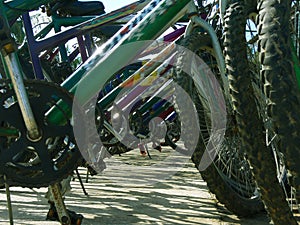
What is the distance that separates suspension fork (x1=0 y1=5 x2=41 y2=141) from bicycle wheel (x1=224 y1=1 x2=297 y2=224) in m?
0.63

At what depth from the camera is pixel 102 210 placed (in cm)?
273

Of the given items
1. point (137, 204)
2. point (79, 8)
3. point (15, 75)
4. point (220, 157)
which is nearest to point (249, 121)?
point (15, 75)

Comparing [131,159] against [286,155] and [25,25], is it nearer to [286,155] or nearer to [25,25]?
[25,25]

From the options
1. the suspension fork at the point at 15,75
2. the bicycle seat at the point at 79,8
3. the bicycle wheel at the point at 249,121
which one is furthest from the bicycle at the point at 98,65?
the bicycle seat at the point at 79,8

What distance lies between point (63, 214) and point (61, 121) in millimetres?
406

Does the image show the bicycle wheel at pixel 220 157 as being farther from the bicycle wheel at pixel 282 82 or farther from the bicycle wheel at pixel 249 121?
the bicycle wheel at pixel 282 82

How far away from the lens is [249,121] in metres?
1.52

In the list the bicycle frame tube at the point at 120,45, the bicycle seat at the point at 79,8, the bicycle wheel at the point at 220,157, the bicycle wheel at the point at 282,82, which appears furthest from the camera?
the bicycle seat at the point at 79,8

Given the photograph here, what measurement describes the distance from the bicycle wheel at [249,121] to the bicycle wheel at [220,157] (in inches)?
20.5

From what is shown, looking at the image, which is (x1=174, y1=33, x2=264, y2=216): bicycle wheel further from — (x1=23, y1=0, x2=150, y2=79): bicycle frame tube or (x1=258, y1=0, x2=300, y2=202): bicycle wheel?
(x1=258, y1=0, x2=300, y2=202): bicycle wheel

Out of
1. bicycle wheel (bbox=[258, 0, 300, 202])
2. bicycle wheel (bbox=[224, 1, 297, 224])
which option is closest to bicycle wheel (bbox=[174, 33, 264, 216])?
bicycle wheel (bbox=[224, 1, 297, 224])

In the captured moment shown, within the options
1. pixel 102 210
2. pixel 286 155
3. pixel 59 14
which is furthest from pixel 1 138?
pixel 59 14

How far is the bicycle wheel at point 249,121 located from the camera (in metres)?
1.45

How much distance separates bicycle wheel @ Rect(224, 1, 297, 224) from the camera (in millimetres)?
1447
